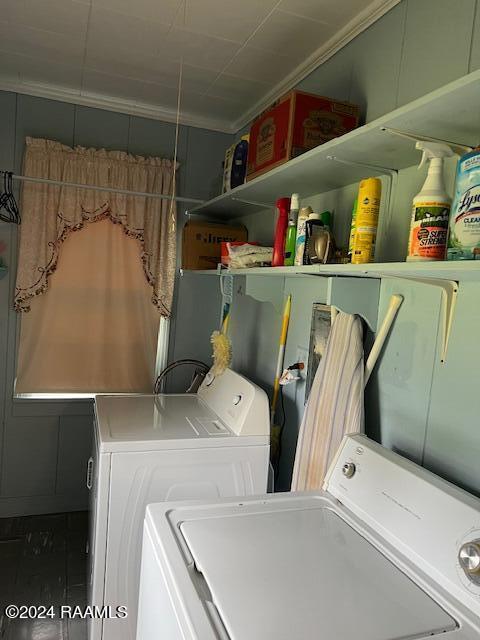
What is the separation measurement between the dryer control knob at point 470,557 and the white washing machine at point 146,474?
1.02 m

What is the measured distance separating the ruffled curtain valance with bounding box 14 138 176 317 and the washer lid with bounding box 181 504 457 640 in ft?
6.28

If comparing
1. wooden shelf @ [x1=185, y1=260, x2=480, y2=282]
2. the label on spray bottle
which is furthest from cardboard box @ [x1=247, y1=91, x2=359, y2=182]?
the label on spray bottle

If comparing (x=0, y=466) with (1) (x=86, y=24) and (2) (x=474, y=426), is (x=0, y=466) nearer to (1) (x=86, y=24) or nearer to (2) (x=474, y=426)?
(1) (x=86, y=24)

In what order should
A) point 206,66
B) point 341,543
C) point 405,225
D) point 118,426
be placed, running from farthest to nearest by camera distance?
point 206,66
point 118,426
point 405,225
point 341,543

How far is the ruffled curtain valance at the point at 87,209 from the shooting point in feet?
9.00

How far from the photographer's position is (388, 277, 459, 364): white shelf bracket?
4.13 ft

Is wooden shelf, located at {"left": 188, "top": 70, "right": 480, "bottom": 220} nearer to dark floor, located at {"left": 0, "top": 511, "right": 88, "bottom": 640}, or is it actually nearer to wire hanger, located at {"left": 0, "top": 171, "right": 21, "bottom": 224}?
wire hanger, located at {"left": 0, "top": 171, "right": 21, "bottom": 224}

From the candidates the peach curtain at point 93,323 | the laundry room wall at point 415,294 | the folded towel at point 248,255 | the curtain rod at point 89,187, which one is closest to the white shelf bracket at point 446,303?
the laundry room wall at point 415,294

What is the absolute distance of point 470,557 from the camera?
3.10 ft

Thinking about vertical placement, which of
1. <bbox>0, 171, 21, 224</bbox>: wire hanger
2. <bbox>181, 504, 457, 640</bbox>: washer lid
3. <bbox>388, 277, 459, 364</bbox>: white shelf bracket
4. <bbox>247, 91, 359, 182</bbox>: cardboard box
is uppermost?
<bbox>247, 91, 359, 182</bbox>: cardboard box

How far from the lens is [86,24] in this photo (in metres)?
2.01

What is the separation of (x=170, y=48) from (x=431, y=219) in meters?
1.65

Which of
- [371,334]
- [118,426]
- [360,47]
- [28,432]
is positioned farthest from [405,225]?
[28,432]

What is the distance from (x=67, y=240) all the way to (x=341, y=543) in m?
2.35
